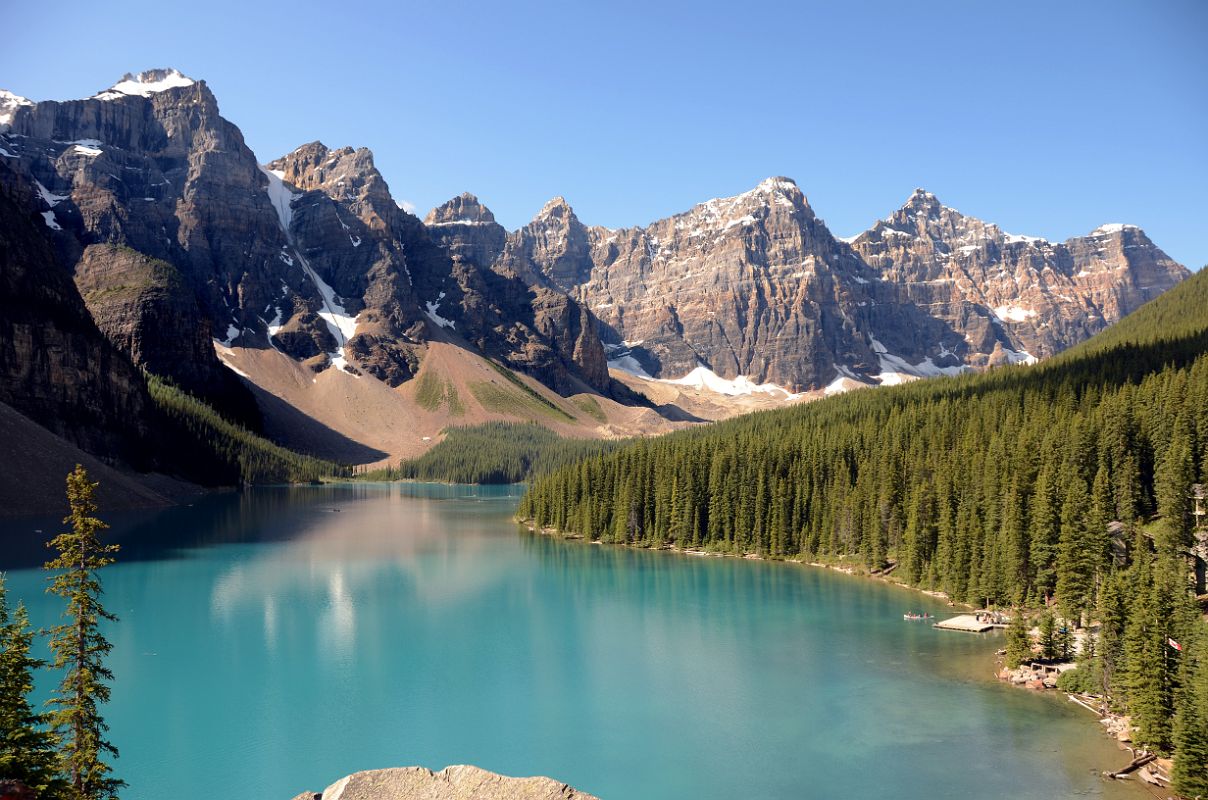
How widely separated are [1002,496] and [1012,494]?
9.29 ft

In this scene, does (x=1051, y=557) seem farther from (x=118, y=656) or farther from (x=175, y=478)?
(x=175, y=478)

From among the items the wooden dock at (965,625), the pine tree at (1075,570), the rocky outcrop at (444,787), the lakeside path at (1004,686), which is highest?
the rocky outcrop at (444,787)

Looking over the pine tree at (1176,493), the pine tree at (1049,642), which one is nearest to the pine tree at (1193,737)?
the pine tree at (1049,642)

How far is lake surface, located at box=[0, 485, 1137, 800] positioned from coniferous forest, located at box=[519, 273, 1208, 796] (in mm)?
4225

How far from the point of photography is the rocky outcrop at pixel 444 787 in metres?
13.0

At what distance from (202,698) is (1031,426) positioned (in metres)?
72.8

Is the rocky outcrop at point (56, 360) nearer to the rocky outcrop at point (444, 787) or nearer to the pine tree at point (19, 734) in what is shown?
the pine tree at point (19, 734)

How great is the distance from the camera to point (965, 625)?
6025 centimetres

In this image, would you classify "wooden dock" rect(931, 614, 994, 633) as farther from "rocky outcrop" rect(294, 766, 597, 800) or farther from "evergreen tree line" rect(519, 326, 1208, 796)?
"rocky outcrop" rect(294, 766, 597, 800)

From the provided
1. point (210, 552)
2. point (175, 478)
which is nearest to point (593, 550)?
point (210, 552)

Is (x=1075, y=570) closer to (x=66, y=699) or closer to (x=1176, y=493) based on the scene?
(x=1176, y=493)

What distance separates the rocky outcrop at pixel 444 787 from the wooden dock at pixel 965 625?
2124 inches

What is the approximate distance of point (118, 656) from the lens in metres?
53.0

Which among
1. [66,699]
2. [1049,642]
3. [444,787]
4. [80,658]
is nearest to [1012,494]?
[1049,642]
